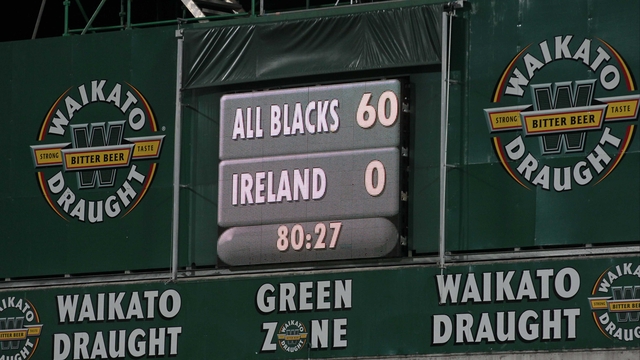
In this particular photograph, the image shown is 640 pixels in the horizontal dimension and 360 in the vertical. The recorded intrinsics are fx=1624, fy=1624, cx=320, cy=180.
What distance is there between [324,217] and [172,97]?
374 centimetres

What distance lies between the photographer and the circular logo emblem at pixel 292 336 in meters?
24.8

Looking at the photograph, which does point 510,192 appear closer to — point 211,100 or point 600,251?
point 600,251

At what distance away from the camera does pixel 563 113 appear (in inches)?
929

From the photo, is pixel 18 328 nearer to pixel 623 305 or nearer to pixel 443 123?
pixel 443 123

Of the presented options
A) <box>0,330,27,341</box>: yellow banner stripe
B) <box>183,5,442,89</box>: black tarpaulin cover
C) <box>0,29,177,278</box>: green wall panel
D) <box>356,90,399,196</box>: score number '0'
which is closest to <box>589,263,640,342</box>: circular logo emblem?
<box>356,90,399,196</box>: score number '0'

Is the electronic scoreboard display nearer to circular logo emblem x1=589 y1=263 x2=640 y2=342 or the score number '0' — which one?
the score number '0'

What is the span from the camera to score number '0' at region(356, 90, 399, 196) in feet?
80.0

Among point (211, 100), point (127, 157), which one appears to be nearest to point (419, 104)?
point (211, 100)

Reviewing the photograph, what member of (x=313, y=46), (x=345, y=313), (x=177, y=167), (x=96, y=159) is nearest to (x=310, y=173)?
(x=313, y=46)

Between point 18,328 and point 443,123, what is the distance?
8.13m

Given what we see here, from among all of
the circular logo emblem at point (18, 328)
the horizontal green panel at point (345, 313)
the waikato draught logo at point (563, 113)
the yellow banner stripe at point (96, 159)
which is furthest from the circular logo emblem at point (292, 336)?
the circular logo emblem at point (18, 328)

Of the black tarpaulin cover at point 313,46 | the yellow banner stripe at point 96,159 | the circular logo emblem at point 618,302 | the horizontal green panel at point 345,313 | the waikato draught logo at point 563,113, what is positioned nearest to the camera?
the circular logo emblem at point 618,302

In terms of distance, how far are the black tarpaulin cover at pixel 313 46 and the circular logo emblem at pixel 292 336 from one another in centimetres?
393

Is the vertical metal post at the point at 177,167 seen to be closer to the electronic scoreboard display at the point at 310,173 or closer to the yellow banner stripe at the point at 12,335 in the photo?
the electronic scoreboard display at the point at 310,173
